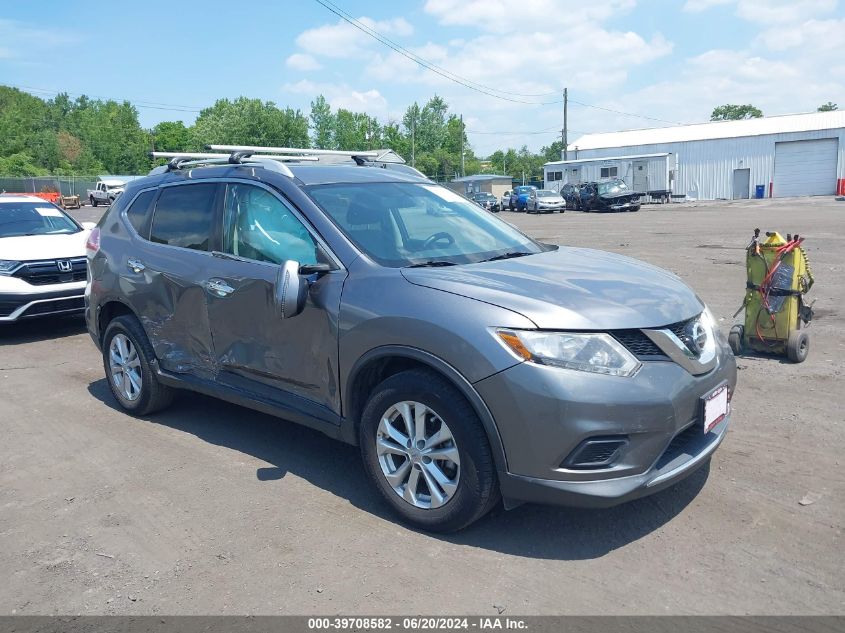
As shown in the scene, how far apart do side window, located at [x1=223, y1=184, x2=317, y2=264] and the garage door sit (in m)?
53.9

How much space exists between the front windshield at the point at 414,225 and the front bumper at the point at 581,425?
3.59ft

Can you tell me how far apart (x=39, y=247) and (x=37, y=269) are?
1.33ft

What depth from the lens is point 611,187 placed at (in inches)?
1505

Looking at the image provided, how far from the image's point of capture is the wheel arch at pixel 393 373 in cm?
330

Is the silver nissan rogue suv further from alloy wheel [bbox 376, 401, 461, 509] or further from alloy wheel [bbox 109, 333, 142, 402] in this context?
alloy wheel [bbox 109, 333, 142, 402]

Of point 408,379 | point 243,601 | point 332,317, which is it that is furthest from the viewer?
point 332,317

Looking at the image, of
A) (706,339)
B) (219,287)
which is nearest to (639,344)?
(706,339)

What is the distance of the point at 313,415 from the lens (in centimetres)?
416

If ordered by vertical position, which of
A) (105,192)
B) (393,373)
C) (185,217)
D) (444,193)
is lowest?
(393,373)

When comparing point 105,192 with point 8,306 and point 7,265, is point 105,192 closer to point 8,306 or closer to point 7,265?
point 7,265

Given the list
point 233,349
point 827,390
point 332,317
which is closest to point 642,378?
point 332,317

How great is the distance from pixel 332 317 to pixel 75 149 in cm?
10755

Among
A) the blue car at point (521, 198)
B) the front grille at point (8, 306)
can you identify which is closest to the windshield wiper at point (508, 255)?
the front grille at point (8, 306)
